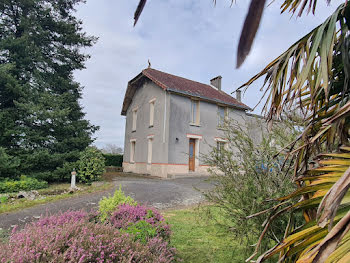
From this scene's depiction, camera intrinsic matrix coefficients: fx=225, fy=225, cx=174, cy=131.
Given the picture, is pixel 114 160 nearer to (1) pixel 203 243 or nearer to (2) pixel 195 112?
(2) pixel 195 112

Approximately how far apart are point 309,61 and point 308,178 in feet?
2.85

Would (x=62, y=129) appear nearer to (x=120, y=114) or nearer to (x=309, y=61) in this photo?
(x=120, y=114)

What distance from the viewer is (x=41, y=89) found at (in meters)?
11.9

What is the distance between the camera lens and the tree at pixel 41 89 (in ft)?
35.3

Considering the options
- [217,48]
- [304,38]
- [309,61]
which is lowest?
[217,48]

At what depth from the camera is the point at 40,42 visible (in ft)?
39.7

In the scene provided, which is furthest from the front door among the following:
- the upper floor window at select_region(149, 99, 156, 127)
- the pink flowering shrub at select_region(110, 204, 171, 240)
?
the pink flowering shrub at select_region(110, 204, 171, 240)

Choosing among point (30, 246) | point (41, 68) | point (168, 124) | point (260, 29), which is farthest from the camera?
point (168, 124)

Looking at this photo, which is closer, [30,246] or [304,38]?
[304,38]

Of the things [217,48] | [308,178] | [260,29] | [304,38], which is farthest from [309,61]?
[260,29]

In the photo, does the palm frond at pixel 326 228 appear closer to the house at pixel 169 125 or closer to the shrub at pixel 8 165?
the shrub at pixel 8 165

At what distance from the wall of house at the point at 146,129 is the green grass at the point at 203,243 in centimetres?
972

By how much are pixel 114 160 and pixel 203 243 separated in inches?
699

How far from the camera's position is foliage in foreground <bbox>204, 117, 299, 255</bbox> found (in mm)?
2857
